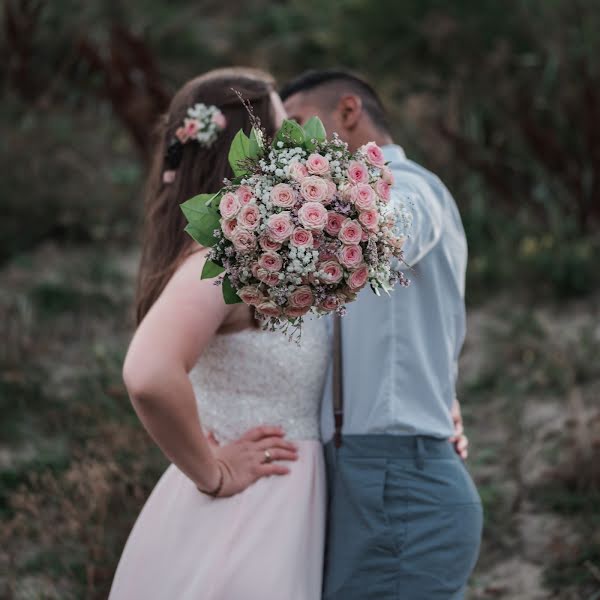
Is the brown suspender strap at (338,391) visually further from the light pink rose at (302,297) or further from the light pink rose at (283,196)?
the light pink rose at (283,196)

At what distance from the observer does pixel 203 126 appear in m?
2.34

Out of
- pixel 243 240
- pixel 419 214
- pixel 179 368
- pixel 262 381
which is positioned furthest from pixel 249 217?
pixel 262 381

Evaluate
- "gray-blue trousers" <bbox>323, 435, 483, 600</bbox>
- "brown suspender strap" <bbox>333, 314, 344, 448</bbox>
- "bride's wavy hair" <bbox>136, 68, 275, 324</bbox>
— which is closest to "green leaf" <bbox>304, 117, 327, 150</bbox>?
"bride's wavy hair" <bbox>136, 68, 275, 324</bbox>

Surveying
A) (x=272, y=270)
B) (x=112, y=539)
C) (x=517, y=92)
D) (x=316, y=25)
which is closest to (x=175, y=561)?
(x=272, y=270)

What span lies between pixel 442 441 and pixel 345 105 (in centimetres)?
91

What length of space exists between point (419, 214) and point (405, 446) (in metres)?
0.54

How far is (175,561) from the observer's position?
86.4 inches

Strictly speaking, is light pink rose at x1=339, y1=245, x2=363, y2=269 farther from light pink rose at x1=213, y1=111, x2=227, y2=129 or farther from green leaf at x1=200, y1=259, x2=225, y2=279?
light pink rose at x1=213, y1=111, x2=227, y2=129

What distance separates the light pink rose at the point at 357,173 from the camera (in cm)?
177

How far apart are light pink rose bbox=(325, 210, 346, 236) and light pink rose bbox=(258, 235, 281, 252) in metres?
0.10

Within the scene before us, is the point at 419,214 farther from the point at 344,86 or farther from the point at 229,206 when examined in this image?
the point at 344,86

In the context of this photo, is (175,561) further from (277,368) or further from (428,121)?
(428,121)

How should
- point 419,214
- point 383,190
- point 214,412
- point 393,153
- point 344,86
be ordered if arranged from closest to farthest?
point 383,190
point 419,214
point 214,412
point 393,153
point 344,86

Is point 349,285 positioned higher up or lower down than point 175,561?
higher up
